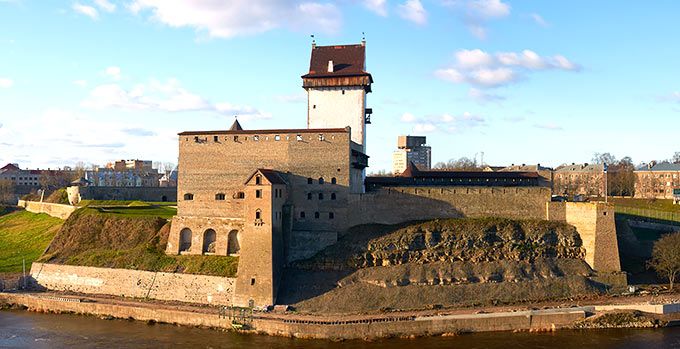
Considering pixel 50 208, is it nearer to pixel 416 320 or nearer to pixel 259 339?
pixel 259 339

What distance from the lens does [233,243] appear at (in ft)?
137

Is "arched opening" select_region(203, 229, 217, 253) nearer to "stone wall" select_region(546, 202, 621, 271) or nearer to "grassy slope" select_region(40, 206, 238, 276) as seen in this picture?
"grassy slope" select_region(40, 206, 238, 276)

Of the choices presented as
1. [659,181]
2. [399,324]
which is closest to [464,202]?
[399,324]

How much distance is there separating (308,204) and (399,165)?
137 meters

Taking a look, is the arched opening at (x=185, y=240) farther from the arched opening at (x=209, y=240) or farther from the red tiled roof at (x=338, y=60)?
the red tiled roof at (x=338, y=60)

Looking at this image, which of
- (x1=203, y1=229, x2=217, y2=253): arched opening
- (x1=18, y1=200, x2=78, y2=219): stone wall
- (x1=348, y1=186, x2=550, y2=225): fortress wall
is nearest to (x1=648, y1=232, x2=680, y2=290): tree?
(x1=348, y1=186, x2=550, y2=225): fortress wall

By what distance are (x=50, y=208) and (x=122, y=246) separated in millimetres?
26756

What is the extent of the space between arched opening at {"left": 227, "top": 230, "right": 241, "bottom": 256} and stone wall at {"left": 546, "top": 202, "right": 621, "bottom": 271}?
26.9 m

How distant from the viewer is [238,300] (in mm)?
37125

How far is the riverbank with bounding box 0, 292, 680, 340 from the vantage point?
32.9 metres

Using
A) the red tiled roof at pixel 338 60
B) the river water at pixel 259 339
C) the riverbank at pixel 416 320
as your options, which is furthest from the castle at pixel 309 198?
the river water at pixel 259 339

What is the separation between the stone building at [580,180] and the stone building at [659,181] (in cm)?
484

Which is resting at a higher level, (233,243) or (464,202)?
(464,202)

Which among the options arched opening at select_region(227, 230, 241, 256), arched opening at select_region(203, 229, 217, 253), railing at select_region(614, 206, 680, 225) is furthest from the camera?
railing at select_region(614, 206, 680, 225)
